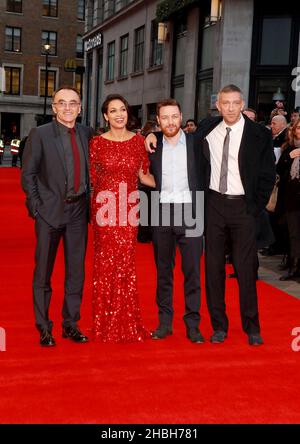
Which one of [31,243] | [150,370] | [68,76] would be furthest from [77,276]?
[68,76]

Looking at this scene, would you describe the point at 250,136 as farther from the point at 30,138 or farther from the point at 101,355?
the point at 101,355

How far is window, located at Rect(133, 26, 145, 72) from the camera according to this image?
26594 mm

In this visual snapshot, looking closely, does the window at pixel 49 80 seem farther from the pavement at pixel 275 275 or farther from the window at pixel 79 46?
the pavement at pixel 275 275

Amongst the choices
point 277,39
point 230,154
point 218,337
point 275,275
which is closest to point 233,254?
point 218,337

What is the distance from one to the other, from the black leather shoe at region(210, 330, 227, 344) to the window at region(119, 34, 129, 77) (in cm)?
2465

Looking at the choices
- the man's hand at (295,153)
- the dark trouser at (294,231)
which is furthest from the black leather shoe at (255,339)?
the man's hand at (295,153)

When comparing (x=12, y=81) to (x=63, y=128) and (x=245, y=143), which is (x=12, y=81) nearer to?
(x=63, y=128)

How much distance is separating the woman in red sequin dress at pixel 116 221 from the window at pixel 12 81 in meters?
49.4

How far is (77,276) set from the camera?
535 centimetres

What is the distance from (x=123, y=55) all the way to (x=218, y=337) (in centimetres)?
2563

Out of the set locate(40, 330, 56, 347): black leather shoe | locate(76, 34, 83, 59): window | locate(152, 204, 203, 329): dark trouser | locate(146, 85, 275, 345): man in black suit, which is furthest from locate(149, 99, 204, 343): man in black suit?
locate(76, 34, 83, 59): window

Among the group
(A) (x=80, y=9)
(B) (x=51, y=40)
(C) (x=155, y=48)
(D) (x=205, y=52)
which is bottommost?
(D) (x=205, y=52)

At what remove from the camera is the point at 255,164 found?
5238 mm
